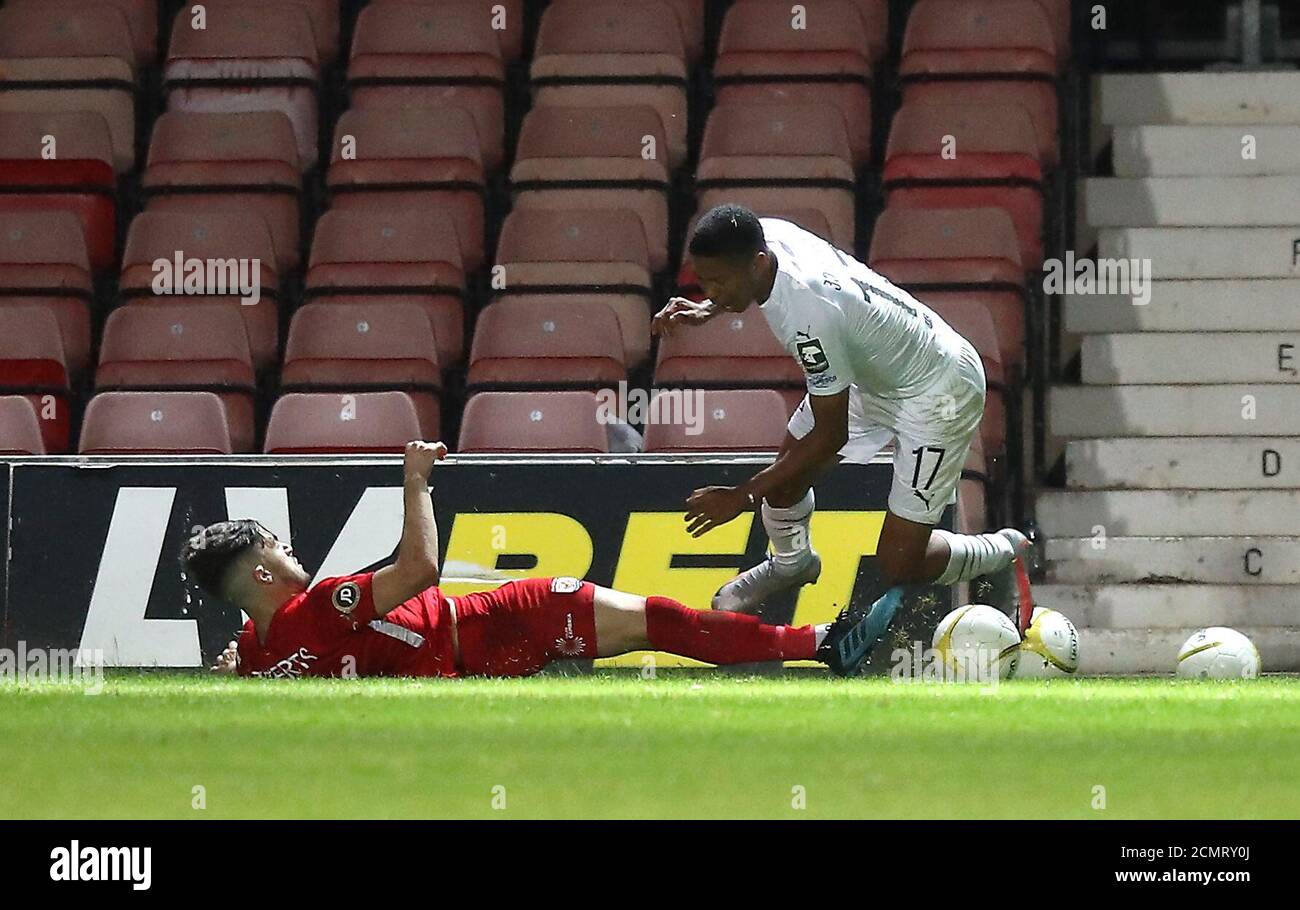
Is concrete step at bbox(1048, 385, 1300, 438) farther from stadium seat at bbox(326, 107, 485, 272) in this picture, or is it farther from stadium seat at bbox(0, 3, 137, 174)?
stadium seat at bbox(0, 3, 137, 174)

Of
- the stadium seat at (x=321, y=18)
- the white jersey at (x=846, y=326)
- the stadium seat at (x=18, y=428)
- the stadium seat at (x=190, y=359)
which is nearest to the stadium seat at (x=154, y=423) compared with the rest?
the stadium seat at (x=18, y=428)

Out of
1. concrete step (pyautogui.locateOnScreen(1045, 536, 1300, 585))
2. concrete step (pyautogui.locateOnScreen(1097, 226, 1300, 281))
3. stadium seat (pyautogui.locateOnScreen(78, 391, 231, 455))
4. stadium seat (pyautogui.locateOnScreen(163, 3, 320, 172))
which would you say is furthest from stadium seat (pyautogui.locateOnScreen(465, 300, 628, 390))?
concrete step (pyautogui.locateOnScreen(1097, 226, 1300, 281))

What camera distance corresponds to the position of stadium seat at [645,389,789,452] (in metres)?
9.84

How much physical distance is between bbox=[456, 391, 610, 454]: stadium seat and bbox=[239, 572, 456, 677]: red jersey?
2.64 meters

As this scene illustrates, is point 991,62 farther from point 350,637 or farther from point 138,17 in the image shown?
point 350,637

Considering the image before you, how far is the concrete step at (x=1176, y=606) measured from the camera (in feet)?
33.2

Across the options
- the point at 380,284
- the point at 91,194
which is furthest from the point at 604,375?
the point at 91,194

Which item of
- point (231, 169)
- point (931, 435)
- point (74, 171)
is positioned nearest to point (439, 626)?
point (931, 435)

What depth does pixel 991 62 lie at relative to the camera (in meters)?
12.0

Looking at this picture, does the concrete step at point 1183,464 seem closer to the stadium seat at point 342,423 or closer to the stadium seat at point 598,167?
the stadium seat at point 598,167

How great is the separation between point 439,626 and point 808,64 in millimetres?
5849

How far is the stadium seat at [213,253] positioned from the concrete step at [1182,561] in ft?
14.2

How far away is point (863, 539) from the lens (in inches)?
339
